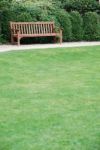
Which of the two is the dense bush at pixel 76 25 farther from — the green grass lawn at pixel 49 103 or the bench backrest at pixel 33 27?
the green grass lawn at pixel 49 103

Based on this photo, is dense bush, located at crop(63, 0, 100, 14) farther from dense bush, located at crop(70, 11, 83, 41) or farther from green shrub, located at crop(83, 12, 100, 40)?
dense bush, located at crop(70, 11, 83, 41)

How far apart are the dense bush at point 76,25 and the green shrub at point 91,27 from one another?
33cm

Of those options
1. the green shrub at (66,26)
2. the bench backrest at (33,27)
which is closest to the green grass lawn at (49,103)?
the bench backrest at (33,27)

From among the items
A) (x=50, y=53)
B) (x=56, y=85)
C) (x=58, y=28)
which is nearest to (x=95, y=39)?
(x=58, y=28)

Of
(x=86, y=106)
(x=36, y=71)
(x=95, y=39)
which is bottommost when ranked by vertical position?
(x=95, y=39)

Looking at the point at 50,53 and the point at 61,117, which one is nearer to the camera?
the point at 61,117

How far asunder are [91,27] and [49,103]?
481 inches

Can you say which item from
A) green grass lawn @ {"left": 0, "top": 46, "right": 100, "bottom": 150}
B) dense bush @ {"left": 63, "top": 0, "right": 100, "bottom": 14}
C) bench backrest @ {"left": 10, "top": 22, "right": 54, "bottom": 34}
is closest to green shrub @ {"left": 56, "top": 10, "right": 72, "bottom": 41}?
bench backrest @ {"left": 10, "top": 22, "right": 54, "bottom": 34}

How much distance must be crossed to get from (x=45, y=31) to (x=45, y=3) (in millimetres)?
1754

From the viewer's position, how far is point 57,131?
7820mm

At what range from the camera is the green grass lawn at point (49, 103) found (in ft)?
24.3

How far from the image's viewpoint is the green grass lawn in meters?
7.40

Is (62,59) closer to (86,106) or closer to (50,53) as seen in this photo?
(50,53)

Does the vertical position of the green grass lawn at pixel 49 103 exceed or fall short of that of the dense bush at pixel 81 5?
it exceeds it
